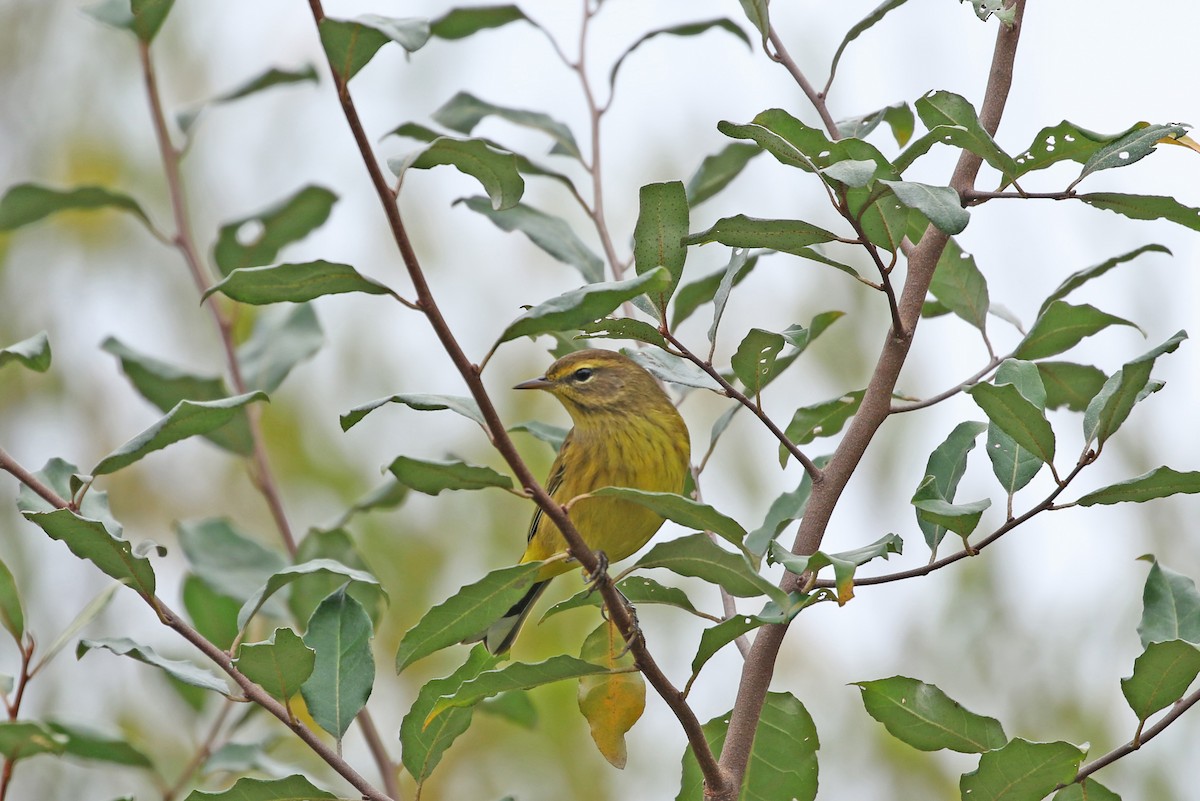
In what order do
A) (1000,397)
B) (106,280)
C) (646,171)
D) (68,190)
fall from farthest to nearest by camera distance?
(646,171)
(106,280)
(68,190)
(1000,397)

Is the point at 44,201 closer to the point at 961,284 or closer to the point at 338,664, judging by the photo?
the point at 338,664

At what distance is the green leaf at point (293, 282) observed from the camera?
1.98m

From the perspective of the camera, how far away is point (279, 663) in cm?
224

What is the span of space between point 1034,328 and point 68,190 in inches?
100.0

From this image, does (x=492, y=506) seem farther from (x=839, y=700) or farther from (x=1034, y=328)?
(x=1034, y=328)

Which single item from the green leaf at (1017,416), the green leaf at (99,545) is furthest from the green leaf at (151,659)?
the green leaf at (1017,416)

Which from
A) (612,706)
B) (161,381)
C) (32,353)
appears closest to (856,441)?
(612,706)

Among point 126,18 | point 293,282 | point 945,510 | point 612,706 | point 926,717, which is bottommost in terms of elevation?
point 612,706

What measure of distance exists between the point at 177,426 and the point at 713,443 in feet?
4.03

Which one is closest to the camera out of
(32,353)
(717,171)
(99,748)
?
(32,353)

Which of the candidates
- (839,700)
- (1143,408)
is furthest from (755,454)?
(1143,408)

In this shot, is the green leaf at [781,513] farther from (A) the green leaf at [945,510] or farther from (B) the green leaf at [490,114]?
(B) the green leaf at [490,114]

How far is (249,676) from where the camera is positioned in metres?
2.26

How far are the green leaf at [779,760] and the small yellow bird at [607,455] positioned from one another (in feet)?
4.04
